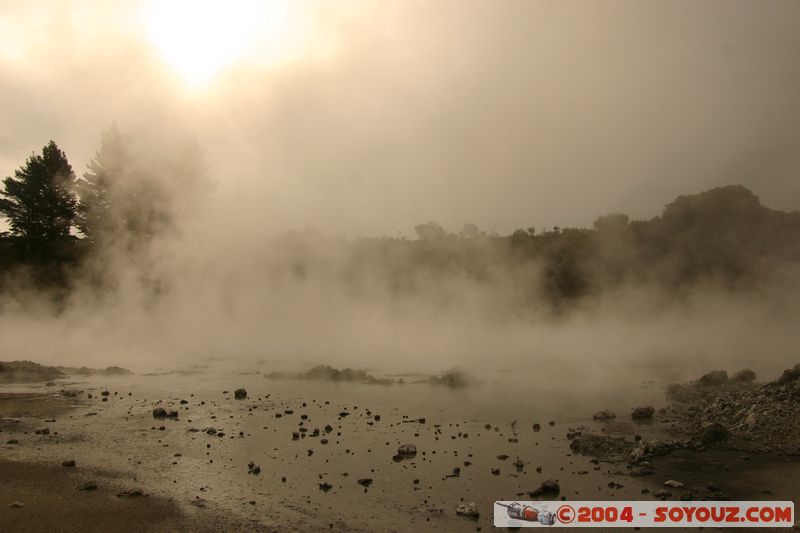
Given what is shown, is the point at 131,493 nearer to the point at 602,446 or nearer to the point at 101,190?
the point at 602,446

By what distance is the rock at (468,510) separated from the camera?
5.73m

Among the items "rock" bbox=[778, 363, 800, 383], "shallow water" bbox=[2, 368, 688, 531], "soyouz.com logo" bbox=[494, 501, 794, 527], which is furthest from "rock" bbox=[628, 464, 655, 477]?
"rock" bbox=[778, 363, 800, 383]

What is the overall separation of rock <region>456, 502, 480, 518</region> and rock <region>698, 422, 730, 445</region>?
4.60 m

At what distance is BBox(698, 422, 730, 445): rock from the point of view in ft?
27.3

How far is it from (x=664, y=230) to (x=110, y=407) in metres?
29.4

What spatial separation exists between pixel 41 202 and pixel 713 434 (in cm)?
4048

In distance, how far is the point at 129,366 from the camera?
1672cm

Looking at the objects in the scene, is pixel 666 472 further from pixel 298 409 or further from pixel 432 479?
pixel 298 409

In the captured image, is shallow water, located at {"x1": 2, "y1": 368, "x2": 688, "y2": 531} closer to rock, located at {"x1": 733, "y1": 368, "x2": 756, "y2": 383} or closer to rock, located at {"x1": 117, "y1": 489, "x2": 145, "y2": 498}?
rock, located at {"x1": 117, "y1": 489, "x2": 145, "y2": 498}

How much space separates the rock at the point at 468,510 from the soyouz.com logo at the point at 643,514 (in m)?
0.22

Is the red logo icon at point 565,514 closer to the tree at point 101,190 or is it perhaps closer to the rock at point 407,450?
the rock at point 407,450

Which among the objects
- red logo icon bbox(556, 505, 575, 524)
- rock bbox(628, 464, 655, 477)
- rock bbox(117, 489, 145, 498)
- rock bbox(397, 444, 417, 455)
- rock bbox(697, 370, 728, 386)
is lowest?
red logo icon bbox(556, 505, 575, 524)

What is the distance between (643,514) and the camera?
5836mm

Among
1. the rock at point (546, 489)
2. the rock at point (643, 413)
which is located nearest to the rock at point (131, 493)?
the rock at point (546, 489)
